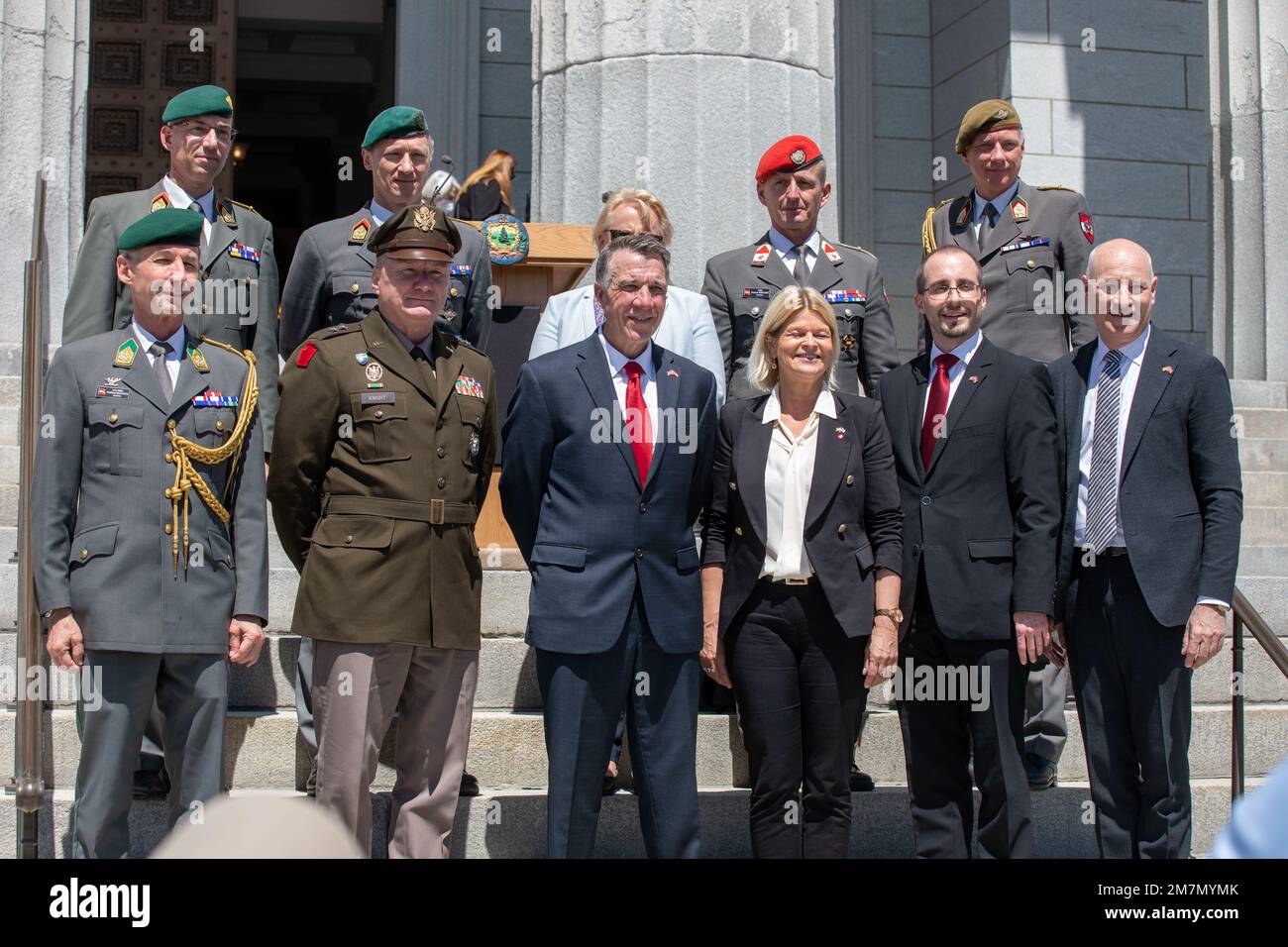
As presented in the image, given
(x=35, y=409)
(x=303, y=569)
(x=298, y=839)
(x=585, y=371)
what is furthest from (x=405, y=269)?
(x=298, y=839)

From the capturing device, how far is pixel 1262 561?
7.11 metres

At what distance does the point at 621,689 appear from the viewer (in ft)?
Result: 13.9

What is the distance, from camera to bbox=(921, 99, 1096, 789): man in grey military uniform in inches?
206

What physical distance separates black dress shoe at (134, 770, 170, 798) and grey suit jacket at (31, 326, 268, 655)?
65 centimetres

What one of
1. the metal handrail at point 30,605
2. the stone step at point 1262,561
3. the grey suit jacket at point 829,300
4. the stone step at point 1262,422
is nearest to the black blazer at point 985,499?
the grey suit jacket at point 829,300

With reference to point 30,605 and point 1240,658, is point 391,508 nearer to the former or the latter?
point 30,605

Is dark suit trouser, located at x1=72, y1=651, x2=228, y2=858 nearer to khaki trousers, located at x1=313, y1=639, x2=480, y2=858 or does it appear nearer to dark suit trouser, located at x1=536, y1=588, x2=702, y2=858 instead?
khaki trousers, located at x1=313, y1=639, x2=480, y2=858

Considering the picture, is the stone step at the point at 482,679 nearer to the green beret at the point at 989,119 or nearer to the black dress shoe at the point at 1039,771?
the black dress shoe at the point at 1039,771

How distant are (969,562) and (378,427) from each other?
179 cm

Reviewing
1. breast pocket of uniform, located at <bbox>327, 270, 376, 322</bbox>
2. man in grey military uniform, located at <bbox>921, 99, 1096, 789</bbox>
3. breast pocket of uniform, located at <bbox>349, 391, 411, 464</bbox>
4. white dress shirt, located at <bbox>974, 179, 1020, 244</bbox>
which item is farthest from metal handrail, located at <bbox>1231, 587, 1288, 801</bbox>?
breast pocket of uniform, located at <bbox>327, 270, 376, 322</bbox>

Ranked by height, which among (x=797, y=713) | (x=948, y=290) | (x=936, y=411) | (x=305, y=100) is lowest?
(x=797, y=713)

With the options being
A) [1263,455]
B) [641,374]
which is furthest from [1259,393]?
[641,374]

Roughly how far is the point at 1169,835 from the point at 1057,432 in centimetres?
122

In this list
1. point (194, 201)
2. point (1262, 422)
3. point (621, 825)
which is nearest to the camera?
point (621, 825)
